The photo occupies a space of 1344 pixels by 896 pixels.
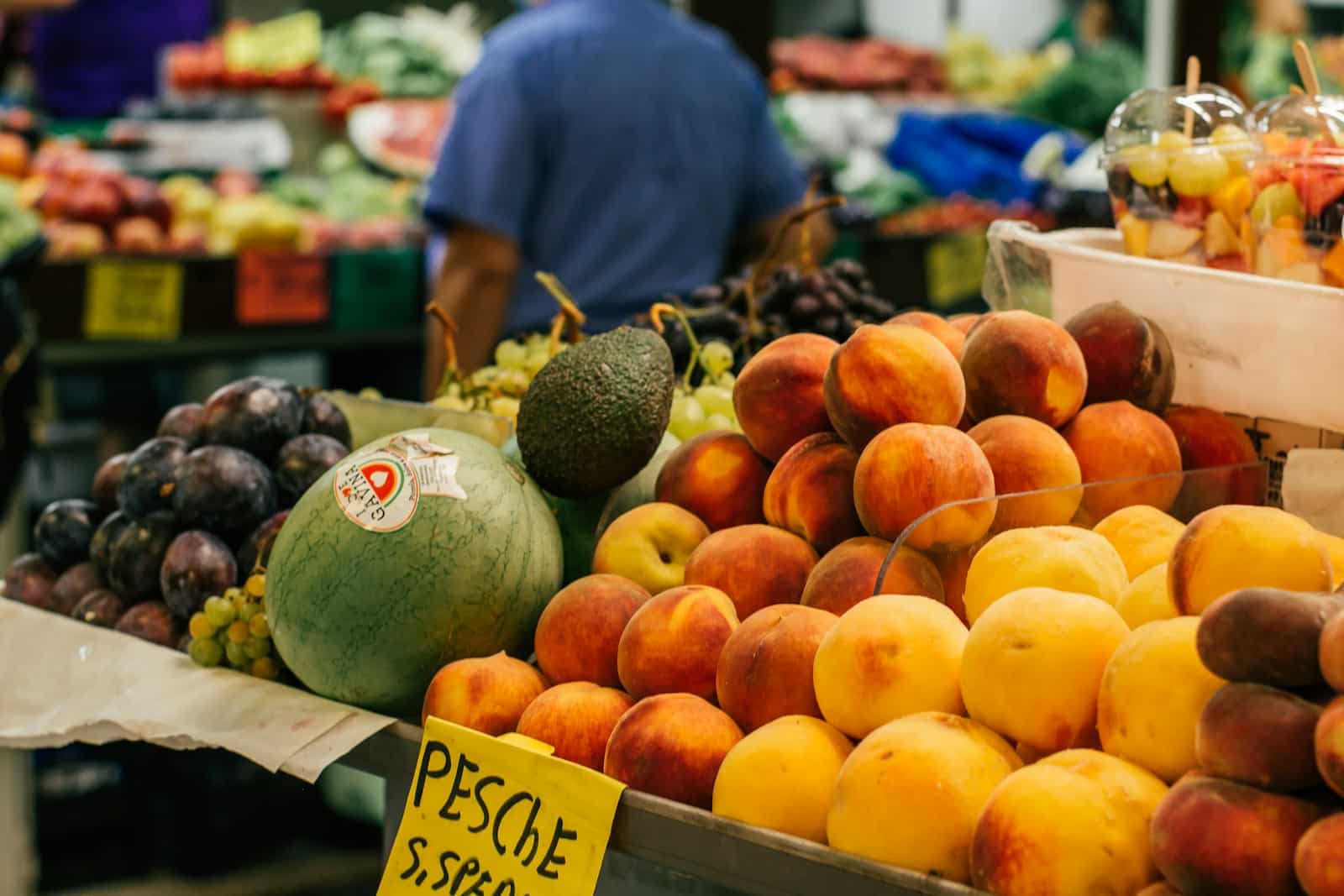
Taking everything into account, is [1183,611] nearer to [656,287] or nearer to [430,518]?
[430,518]

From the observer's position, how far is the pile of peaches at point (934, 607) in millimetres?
919

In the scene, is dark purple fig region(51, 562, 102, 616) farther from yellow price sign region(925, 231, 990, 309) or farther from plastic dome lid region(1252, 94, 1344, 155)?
yellow price sign region(925, 231, 990, 309)

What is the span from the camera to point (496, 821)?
1.12 meters

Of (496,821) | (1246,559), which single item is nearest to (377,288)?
(496,821)

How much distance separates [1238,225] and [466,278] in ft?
6.31

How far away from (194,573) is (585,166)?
73.0 inches

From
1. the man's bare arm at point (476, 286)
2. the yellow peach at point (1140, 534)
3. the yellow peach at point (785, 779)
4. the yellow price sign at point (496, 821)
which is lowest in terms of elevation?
the man's bare arm at point (476, 286)

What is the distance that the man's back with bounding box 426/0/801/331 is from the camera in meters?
3.10

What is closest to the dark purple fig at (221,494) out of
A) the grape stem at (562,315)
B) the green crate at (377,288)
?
the grape stem at (562,315)

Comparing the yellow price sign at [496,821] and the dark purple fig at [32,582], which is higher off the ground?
the yellow price sign at [496,821]

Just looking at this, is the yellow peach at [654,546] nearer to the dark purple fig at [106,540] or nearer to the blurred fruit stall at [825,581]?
the blurred fruit stall at [825,581]

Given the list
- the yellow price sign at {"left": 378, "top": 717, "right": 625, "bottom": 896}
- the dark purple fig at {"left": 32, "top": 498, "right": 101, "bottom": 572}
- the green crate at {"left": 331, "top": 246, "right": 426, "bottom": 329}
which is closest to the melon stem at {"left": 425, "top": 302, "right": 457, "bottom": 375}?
the dark purple fig at {"left": 32, "top": 498, "right": 101, "bottom": 572}

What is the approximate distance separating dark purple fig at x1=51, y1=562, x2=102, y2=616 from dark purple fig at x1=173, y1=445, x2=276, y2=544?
0.16 meters

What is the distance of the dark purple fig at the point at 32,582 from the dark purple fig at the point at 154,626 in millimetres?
165
